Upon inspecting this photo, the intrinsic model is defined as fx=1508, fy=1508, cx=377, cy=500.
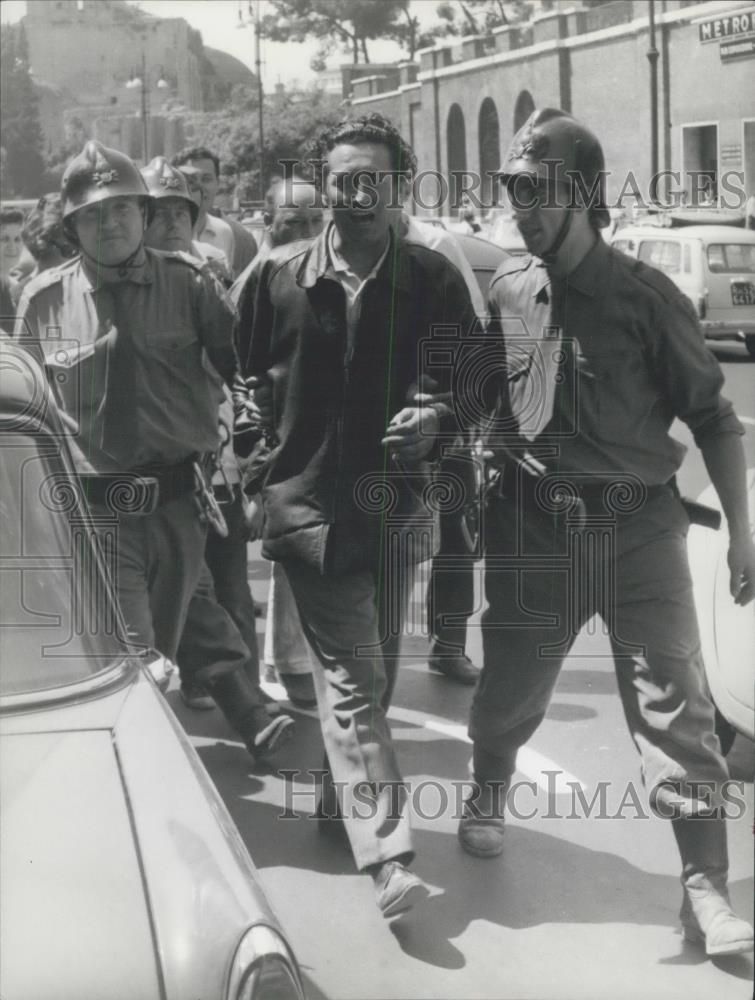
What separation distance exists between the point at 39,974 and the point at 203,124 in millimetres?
3150

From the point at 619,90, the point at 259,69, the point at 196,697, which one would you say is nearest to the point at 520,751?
the point at 196,697

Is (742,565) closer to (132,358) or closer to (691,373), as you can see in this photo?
(691,373)

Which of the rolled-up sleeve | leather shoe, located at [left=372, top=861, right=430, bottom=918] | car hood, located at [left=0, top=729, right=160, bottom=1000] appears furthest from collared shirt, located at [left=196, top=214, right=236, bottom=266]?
car hood, located at [left=0, top=729, right=160, bottom=1000]

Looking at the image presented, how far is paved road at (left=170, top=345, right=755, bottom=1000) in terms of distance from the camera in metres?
3.35

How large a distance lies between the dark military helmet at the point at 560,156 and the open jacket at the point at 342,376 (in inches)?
14.6

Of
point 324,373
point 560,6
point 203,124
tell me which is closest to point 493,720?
point 324,373

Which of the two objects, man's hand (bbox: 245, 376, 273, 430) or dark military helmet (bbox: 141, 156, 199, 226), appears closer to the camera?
man's hand (bbox: 245, 376, 273, 430)

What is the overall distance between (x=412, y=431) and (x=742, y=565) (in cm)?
78

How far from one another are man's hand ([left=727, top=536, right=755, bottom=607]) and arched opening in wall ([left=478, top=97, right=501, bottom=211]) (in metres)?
1.14

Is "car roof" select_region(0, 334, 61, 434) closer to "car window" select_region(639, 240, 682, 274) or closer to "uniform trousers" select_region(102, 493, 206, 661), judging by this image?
"uniform trousers" select_region(102, 493, 206, 661)

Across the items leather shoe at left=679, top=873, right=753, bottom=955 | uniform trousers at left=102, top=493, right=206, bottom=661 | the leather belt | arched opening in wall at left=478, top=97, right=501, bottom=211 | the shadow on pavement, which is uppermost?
arched opening in wall at left=478, top=97, right=501, bottom=211

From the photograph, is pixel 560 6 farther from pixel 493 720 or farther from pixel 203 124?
pixel 493 720

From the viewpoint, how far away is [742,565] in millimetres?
3246

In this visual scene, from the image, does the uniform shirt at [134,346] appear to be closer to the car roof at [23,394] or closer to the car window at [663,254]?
the car roof at [23,394]
